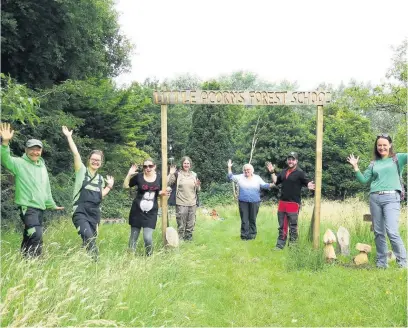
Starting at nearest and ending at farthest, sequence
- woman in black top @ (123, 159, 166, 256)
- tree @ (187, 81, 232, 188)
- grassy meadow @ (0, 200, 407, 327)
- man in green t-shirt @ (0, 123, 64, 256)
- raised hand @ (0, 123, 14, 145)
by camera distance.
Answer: grassy meadow @ (0, 200, 407, 327) → raised hand @ (0, 123, 14, 145) → man in green t-shirt @ (0, 123, 64, 256) → woman in black top @ (123, 159, 166, 256) → tree @ (187, 81, 232, 188)

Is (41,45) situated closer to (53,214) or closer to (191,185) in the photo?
(53,214)

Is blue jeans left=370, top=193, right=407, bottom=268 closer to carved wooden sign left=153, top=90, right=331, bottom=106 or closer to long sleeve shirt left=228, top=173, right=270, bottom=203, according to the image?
carved wooden sign left=153, top=90, right=331, bottom=106

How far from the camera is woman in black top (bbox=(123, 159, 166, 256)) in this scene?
6.66 metres

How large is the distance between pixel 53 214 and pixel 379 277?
8.86 m

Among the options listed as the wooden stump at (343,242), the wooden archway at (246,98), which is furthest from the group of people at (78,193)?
the wooden stump at (343,242)

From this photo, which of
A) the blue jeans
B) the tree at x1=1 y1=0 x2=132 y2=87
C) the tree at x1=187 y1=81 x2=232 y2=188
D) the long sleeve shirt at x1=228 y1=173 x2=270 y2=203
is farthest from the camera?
the tree at x1=187 y1=81 x2=232 y2=188

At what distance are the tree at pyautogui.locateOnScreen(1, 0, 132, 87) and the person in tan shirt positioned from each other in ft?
20.0

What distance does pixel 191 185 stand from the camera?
8.49 m

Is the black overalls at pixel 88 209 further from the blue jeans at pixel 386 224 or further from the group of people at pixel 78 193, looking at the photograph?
the blue jeans at pixel 386 224

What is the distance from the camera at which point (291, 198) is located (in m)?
7.68

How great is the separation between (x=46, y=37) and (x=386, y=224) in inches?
416

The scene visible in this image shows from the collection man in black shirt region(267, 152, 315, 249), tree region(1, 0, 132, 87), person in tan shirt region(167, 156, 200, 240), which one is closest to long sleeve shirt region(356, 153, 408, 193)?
man in black shirt region(267, 152, 315, 249)

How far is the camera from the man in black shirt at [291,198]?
768cm

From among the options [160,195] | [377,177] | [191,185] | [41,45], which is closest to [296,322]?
[377,177]
